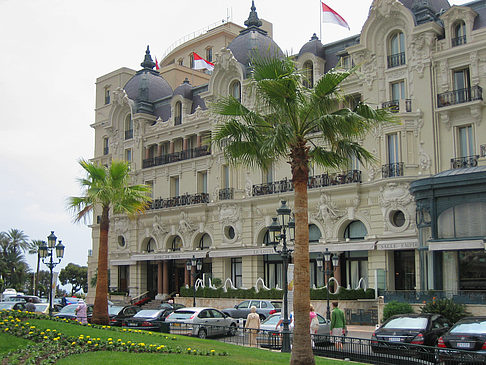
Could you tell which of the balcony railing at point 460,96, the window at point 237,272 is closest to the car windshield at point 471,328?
the balcony railing at point 460,96

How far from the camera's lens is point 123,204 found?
2889 cm

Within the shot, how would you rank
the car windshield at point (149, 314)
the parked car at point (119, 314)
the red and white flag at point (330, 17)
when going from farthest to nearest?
the red and white flag at point (330, 17) → the parked car at point (119, 314) → the car windshield at point (149, 314)

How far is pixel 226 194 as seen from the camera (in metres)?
45.2

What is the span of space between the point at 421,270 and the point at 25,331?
20.2m

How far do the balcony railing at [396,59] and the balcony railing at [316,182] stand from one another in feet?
21.5

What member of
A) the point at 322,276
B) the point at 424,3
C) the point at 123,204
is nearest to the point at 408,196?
the point at 322,276

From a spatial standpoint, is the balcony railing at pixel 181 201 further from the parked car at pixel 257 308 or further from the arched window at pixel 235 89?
the parked car at pixel 257 308

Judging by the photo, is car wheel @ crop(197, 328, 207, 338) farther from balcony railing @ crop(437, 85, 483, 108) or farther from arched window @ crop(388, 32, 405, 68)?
arched window @ crop(388, 32, 405, 68)

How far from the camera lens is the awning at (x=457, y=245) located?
2967cm

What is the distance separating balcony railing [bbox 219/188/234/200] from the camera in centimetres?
4500

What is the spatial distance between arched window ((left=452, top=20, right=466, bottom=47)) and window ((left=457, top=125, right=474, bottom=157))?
471 cm

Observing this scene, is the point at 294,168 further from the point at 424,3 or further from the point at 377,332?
the point at 424,3

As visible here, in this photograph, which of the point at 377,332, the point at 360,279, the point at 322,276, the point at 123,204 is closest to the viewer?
the point at 377,332

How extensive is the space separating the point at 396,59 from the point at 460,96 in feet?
15.5
